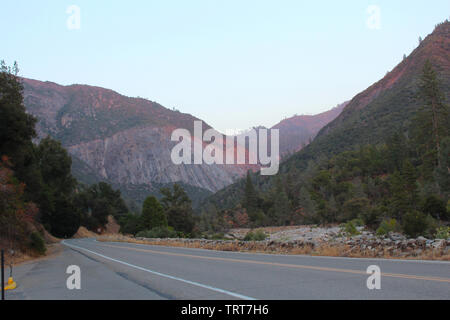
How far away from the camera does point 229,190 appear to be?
15612 centimetres

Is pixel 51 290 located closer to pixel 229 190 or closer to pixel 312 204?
pixel 312 204

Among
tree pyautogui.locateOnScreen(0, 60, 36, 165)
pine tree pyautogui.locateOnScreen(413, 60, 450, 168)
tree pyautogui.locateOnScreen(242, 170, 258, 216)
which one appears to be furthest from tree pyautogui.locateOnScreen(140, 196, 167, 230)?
tree pyautogui.locateOnScreen(242, 170, 258, 216)

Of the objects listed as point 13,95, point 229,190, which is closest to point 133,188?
point 229,190

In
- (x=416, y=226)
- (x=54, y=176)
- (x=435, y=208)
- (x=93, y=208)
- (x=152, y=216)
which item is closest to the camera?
(x=416, y=226)

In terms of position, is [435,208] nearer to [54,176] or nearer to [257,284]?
[257,284]

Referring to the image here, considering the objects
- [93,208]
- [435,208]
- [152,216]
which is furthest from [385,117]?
[93,208]

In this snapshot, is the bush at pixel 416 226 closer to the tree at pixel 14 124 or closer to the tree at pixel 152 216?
the tree at pixel 14 124

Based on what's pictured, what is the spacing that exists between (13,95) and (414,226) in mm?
30006

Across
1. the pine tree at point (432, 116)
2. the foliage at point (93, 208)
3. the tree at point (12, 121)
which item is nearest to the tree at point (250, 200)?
the foliage at point (93, 208)

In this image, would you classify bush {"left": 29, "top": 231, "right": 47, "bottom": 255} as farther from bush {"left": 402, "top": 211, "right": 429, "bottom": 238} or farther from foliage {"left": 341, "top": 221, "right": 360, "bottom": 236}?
foliage {"left": 341, "top": 221, "right": 360, "bottom": 236}

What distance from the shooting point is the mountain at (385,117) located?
339 feet

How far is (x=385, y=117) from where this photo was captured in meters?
108

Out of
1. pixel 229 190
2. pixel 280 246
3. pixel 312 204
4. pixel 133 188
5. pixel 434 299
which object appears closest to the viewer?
pixel 434 299

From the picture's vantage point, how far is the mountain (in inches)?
4066
